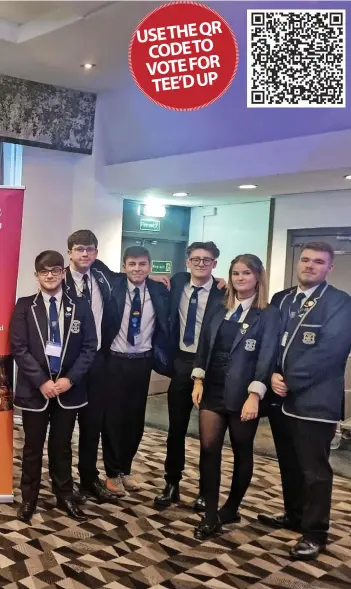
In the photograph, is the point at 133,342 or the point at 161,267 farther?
the point at 161,267

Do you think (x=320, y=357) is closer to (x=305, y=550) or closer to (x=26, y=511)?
(x=305, y=550)

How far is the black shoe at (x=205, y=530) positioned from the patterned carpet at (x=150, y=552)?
0.04m

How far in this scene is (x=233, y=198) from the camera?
6.14 m

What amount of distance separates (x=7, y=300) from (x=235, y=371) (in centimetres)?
127

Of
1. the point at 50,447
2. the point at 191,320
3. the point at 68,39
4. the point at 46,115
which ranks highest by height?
the point at 68,39

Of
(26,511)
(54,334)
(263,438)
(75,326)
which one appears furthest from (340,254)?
(26,511)

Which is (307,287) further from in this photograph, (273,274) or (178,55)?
(273,274)

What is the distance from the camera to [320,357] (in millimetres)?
2840

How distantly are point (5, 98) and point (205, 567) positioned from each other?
4.07 m

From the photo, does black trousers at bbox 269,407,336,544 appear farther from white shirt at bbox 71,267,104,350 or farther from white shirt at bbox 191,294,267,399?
white shirt at bbox 71,267,104,350

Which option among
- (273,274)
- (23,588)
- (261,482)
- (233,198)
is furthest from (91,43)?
(23,588)

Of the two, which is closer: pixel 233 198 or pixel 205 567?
pixel 205 567

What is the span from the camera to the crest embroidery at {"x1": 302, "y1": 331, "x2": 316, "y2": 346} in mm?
2865

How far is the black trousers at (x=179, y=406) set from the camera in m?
3.40
